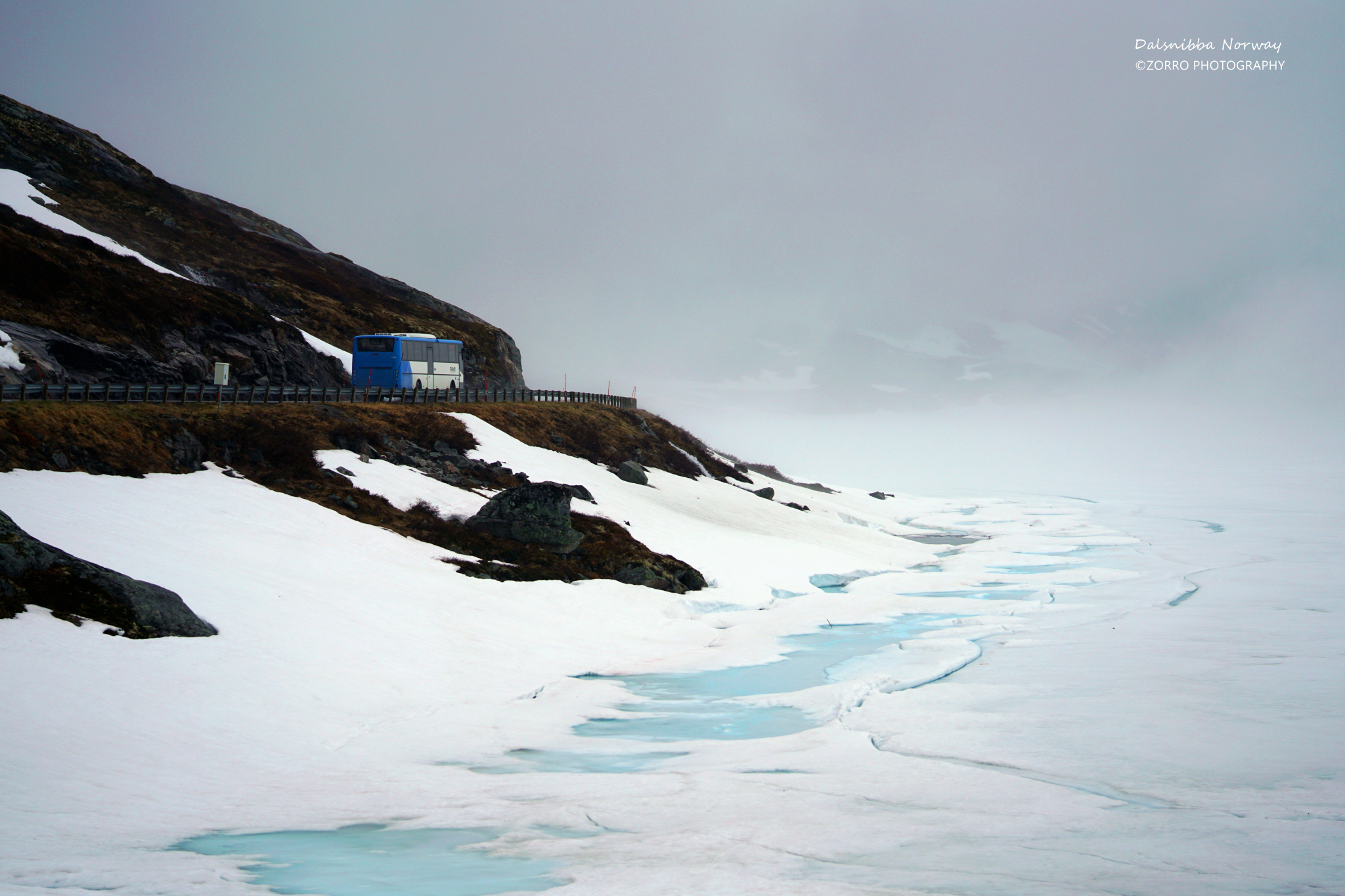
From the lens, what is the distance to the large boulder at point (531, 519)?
38094 millimetres

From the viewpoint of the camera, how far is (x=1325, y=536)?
59.9 m

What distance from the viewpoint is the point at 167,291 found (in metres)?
60.3

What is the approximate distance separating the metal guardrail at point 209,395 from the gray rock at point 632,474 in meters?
11.9

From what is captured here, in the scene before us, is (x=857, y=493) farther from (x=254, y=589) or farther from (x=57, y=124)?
(x=57, y=124)

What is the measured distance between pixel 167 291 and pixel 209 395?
67.7 ft

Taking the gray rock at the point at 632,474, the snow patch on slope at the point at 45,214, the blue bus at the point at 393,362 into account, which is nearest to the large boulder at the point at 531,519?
the gray rock at the point at 632,474

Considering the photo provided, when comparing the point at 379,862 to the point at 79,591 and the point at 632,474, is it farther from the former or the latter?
the point at 632,474

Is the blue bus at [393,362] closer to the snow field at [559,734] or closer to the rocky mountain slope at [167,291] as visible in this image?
the rocky mountain slope at [167,291]

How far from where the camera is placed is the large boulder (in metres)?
38.1

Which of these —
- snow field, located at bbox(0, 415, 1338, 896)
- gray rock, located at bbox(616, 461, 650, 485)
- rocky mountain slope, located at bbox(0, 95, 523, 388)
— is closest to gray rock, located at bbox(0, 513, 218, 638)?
snow field, located at bbox(0, 415, 1338, 896)

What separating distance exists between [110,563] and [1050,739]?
23226 millimetres

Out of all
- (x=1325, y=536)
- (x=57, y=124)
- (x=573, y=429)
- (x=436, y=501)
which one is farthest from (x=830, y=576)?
(x=57, y=124)

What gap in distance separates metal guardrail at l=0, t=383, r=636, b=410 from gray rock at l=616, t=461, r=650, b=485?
11.9 m

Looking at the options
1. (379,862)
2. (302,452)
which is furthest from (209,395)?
(379,862)
